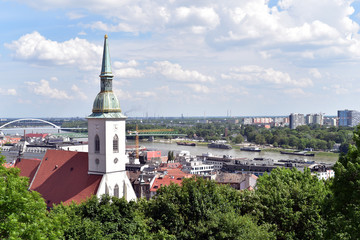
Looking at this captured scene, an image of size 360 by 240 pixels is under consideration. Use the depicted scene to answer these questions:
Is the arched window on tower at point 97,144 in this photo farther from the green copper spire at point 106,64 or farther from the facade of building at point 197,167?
the facade of building at point 197,167

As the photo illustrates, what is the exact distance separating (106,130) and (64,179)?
4.18m

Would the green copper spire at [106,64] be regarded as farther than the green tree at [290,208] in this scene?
Yes

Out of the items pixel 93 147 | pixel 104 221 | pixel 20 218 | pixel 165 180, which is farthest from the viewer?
pixel 165 180

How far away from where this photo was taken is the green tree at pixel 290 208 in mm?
19206

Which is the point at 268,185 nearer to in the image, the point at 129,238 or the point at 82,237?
the point at 129,238

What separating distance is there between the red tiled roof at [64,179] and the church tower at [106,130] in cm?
77

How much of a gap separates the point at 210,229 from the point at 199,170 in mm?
53745

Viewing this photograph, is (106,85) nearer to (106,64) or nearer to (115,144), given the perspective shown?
(106,64)

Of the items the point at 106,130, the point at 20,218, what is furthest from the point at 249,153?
the point at 20,218

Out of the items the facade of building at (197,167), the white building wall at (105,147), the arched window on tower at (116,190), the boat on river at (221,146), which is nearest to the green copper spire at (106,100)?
the white building wall at (105,147)

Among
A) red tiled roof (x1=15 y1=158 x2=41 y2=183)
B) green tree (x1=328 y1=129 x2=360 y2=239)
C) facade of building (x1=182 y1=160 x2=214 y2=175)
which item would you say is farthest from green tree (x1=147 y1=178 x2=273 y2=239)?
facade of building (x1=182 y1=160 x2=214 y2=175)

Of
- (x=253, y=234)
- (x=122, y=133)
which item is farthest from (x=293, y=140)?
(x=253, y=234)

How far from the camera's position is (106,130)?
27.0 metres

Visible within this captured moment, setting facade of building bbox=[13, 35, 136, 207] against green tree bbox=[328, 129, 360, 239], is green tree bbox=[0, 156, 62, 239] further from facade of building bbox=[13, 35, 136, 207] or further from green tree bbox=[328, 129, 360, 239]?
facade of building bbox=[13, 35, 136, 207]
